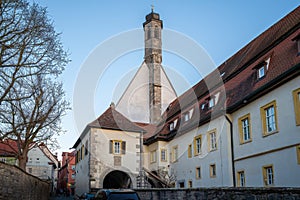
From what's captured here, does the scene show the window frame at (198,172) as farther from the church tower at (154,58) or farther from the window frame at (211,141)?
the church tower at (154,58)

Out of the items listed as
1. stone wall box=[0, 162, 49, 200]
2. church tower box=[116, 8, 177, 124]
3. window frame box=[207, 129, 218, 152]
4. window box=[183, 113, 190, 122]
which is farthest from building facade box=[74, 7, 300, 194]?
stone wall box=[0, 162, 49, 200]

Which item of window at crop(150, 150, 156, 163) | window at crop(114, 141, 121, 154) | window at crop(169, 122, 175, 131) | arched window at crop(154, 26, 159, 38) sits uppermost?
arched window at crop(154, 26, 159, 38)

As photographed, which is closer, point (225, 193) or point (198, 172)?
point (225, 193)

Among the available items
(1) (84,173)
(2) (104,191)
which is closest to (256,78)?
(2) (104,191)

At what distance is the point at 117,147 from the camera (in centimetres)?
2828

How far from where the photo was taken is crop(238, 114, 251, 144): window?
18828mm

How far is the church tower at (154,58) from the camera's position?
42.5 meters

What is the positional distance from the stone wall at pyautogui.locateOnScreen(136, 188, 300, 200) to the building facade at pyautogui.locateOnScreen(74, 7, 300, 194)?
4698 millimetres

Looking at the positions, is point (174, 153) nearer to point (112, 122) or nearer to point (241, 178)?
point (112, 122)

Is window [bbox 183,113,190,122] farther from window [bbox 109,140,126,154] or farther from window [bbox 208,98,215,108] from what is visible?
window [bbox 109,140,126,154]

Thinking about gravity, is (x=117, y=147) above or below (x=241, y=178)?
above

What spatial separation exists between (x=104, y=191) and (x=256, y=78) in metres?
10.9

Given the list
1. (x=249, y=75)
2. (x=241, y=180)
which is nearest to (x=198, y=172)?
(x=241, y=180)

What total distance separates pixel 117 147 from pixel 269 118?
14.4 m
